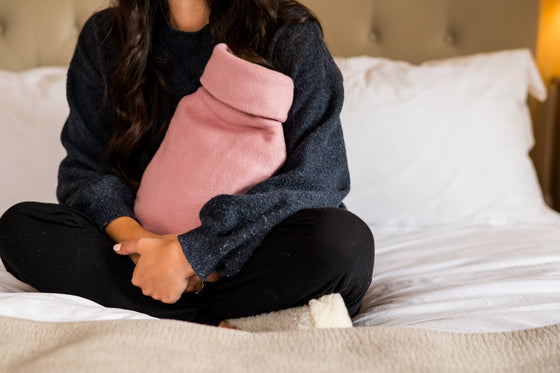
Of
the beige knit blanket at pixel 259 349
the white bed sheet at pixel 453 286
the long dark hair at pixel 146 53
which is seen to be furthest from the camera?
the long dark hair at pixel 146 53

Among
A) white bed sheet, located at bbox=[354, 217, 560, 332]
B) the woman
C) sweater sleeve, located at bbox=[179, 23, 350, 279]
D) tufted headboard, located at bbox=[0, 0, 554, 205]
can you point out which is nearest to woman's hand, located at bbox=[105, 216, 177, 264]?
the woman

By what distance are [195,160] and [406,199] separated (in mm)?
566

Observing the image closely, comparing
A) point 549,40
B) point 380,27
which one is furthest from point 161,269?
point 549,40

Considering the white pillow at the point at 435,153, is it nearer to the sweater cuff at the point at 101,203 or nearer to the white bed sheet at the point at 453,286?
the white bed sheet at the point at 453,286

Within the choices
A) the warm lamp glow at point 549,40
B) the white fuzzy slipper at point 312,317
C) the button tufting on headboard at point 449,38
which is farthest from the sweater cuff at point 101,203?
the warm lamp glow at point 549,40

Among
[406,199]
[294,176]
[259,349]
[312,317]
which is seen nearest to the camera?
[259,349]

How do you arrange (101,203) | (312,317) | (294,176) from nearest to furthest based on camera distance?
(312,317) < (294,176) < (101,203)

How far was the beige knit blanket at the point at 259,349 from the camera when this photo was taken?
539 mm

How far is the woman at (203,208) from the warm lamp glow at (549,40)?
3.06 feet

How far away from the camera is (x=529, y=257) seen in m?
1.03

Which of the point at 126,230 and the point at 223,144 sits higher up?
the point at 223,144

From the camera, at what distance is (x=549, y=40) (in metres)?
1.67

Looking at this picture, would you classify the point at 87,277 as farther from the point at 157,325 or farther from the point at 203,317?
the point at 157,325

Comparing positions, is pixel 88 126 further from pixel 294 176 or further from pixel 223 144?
pixel 294 176
